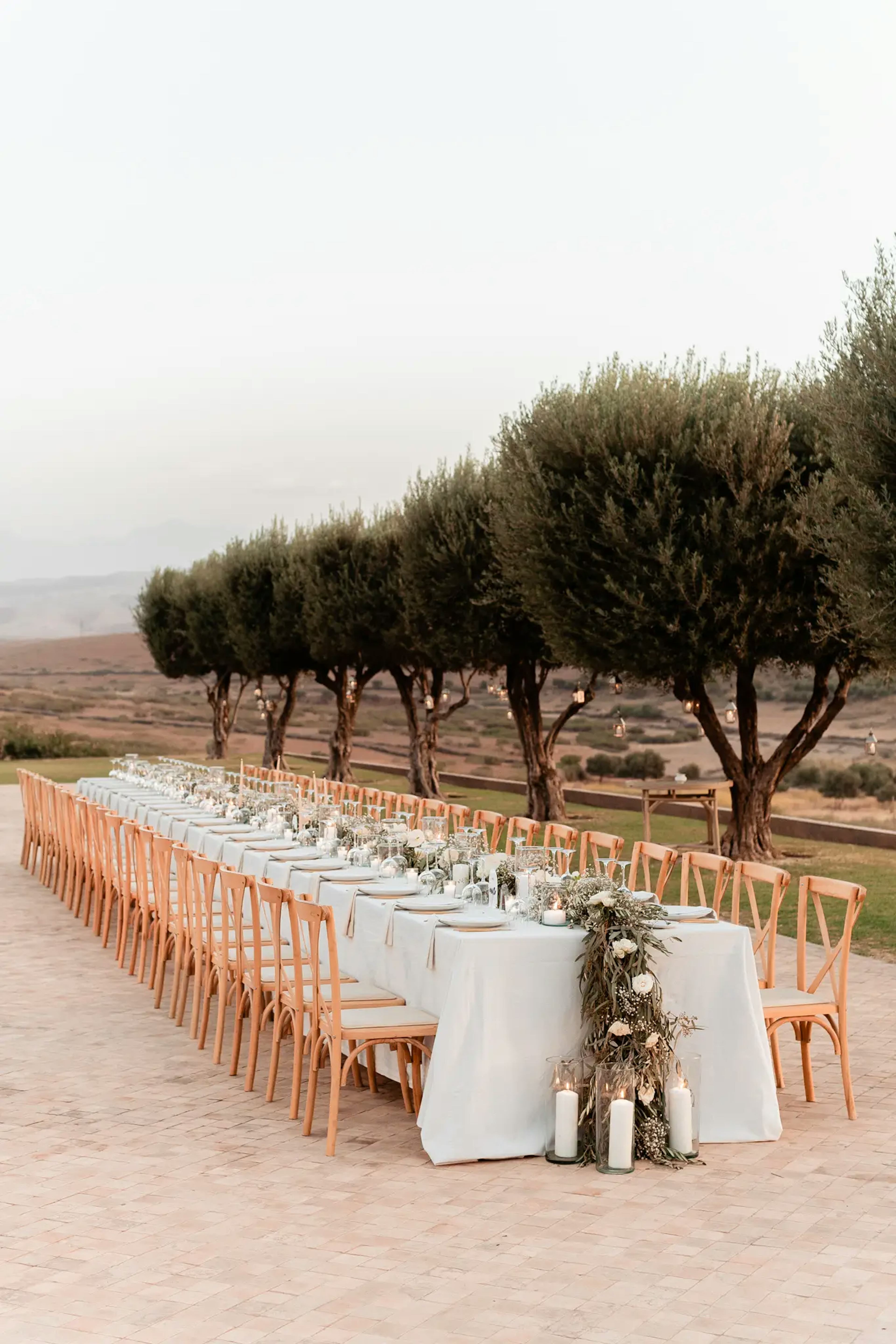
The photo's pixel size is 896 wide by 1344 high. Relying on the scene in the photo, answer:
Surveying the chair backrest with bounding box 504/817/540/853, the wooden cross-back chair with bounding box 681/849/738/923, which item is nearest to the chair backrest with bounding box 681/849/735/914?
the wooden cross-back chair with bounding box 681/849/738/923

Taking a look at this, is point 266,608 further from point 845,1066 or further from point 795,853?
point 845,1066

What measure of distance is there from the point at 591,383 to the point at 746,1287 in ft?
38.7

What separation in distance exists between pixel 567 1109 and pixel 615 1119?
194mm

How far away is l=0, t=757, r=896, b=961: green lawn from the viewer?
11594 mm

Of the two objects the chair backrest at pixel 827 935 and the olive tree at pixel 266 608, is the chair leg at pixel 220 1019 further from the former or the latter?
the olive tree at pixel 266 608

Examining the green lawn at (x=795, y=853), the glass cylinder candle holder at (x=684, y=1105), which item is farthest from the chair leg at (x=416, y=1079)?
the green lawn at (x=795, y=853)

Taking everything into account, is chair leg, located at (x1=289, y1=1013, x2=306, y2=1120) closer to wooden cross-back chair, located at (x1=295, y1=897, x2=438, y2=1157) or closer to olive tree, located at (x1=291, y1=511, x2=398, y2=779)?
wooden cross-back chair, located at (x1=295, y1=897, x2=438, y2=1157)

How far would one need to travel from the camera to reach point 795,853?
16594 millimetres

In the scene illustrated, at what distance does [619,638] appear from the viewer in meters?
13.8

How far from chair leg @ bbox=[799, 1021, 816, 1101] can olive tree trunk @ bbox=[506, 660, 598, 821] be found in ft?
48.7

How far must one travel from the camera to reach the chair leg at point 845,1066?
5.93m

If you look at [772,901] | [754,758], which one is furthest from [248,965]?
[754,758]

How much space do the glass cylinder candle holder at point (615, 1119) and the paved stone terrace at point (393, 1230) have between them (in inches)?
4.0

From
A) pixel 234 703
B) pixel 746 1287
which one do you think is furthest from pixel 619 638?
pixel 234 703
